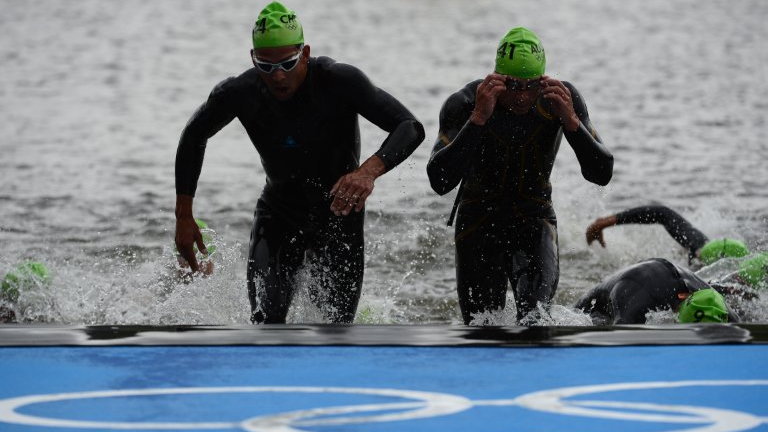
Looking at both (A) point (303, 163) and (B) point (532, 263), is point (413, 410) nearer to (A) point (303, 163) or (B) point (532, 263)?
(B) point (532, 263)

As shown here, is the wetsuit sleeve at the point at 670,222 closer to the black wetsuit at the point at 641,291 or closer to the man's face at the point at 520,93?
the black wetsuit at the point at 641,291

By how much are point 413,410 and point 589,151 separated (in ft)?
7.80

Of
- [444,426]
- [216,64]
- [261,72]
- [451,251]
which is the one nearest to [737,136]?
[451,251]

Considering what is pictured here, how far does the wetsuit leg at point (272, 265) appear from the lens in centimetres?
711

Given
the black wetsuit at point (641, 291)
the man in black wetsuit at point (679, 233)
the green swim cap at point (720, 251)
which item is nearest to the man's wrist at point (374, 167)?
the black wetsuit at point (641, 291)

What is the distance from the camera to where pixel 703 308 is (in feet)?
Answer: 23.7

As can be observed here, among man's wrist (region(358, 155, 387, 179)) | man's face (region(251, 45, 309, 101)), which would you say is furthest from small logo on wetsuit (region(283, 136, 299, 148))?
man's wrist (region(358, 155, 387, 179))

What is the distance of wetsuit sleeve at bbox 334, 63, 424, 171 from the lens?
6684 mm

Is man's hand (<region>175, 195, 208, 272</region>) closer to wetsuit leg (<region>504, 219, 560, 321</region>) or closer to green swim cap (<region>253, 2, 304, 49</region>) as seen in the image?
green swim cap (<region>253, 2, 304, 49</region>)

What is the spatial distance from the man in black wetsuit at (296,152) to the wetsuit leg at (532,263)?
2.76 ft

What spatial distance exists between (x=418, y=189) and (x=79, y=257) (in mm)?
4366

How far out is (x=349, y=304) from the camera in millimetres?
7520

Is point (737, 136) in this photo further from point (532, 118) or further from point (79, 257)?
point (532, 118)

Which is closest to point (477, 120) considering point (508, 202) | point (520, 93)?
point (520, 93)
